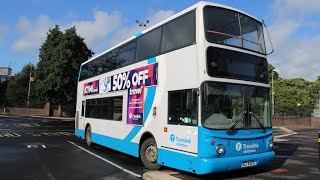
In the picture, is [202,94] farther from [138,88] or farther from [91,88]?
[91,88]

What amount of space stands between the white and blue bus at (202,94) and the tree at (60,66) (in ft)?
134

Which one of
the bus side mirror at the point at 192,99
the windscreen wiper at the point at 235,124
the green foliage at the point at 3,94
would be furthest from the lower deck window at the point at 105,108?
the green foliage at the point at 3,94

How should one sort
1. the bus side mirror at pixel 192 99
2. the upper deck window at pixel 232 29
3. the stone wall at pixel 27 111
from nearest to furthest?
1. the bus side mirror at pixel 192 99
2. the upper deck window at pixel 232 29
3. the stone wall at pixel 27 111

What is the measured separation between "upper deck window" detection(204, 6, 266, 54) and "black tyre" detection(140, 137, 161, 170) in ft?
11.8

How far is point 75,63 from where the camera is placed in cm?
5138

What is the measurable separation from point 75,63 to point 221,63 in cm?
4537

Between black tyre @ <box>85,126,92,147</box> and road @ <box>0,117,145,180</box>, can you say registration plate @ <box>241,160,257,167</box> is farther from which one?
black tyre @ <box>85,126,92,147</box>

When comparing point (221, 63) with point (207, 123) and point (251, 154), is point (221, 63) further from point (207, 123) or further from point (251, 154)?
point (251, 154)

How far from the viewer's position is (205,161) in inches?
304

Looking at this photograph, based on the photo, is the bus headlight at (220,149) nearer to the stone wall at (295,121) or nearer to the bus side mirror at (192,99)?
the bus side mirror at (192,99)

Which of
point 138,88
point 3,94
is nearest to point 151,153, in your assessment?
point 138,88

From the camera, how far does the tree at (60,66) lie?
49.7 m

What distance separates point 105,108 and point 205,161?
7.16 m

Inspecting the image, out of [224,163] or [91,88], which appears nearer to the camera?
[224,163]
